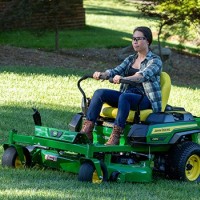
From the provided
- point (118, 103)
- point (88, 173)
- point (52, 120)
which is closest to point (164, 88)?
point (118, 103)

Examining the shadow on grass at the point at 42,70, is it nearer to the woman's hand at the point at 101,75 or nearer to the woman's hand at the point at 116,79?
the woman's hand at the point at 101,75

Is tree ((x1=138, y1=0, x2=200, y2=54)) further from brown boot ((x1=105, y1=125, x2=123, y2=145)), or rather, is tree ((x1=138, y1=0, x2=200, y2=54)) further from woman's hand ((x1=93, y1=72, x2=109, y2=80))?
brown boot ((x1=105, y1=125, x2=123, y2=145))

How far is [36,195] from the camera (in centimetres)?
686

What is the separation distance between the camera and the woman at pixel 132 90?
8.11m

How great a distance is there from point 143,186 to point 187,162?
2.47 ft

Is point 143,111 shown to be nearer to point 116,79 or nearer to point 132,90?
point 132,90

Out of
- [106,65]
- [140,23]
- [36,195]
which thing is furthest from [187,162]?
[140,23]

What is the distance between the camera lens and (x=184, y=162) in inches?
325

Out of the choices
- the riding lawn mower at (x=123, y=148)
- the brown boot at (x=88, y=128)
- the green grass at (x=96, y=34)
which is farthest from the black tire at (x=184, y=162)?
the green grass at (x=96, y=34)

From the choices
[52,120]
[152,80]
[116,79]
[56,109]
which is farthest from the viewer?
[56,109]

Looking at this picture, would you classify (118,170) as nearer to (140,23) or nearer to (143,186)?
(143,186)

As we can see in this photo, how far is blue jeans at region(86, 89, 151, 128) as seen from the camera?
26.6 feet

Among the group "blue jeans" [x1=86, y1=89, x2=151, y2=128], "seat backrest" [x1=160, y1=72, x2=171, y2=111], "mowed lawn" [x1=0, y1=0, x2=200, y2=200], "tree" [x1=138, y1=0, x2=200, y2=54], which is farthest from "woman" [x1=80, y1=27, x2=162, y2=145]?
"tree" [x1=138, y1=0, x2=200, y2=54]

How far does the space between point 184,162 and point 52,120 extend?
12.3 ft
